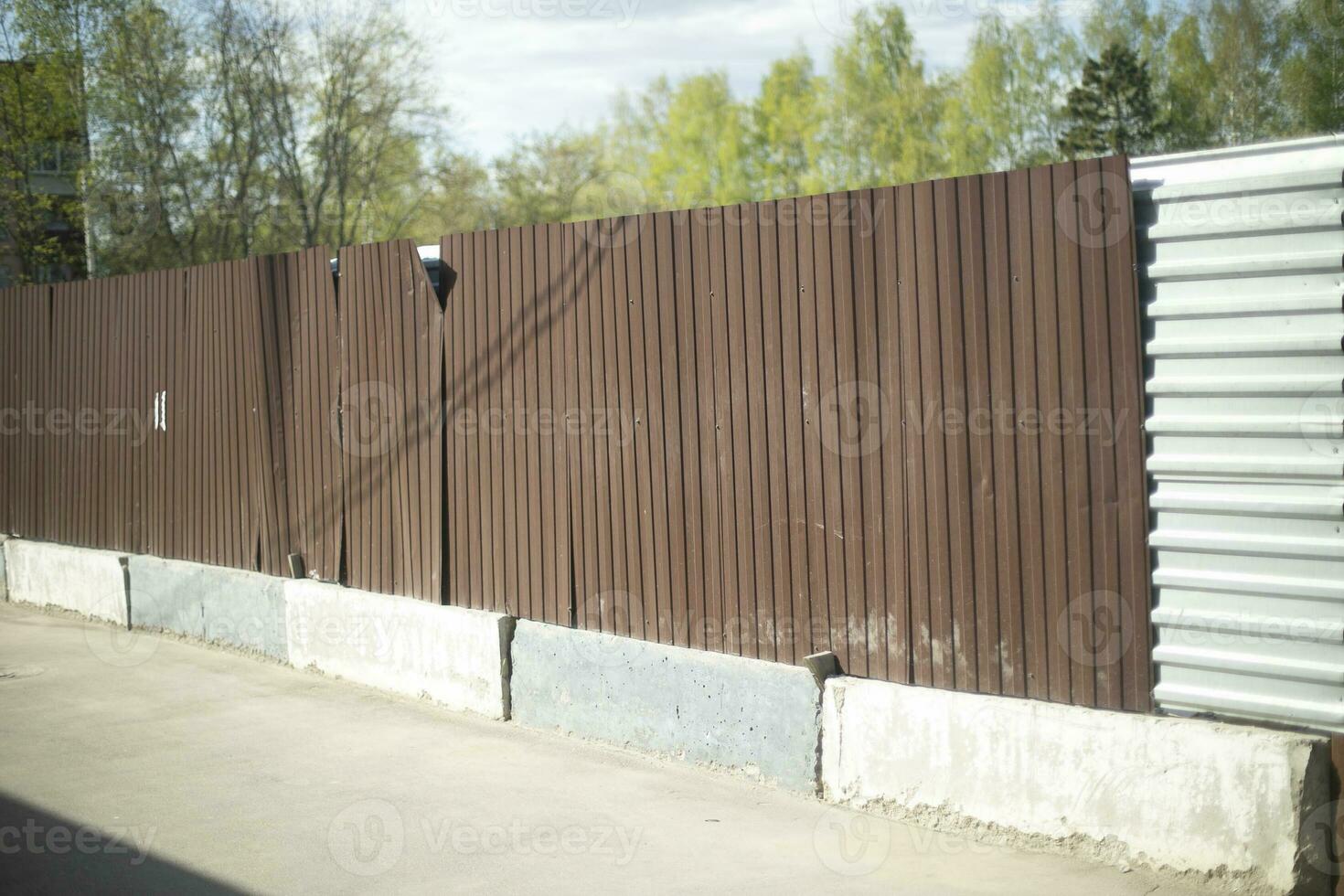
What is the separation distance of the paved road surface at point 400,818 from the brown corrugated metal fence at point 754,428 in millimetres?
723

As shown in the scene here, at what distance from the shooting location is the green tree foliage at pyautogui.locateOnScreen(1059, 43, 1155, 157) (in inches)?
1694

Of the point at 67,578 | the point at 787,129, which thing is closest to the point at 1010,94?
the point at 787,129

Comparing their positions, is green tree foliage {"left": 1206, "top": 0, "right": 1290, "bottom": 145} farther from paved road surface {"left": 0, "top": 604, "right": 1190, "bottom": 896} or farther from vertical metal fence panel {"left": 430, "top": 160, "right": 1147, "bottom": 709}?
paved road surface {"left": 0, "top": 604, "right": 1190, "bottom": 896}

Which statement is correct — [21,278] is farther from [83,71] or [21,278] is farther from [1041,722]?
[1041,722]

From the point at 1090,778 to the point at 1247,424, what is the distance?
4.74ft

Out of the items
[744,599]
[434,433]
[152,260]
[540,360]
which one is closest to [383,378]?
[434,433]

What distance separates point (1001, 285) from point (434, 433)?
157 inches

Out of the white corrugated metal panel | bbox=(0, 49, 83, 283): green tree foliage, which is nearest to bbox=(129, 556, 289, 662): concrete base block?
the white corrugated metal panel

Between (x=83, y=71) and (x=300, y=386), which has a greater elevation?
(x=83, y=71)

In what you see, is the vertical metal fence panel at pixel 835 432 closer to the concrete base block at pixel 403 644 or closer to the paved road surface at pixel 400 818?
the concrete base block at pixel 403 644

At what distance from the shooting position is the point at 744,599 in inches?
235

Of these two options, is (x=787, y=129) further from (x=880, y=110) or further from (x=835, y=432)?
(x=835, y=432)

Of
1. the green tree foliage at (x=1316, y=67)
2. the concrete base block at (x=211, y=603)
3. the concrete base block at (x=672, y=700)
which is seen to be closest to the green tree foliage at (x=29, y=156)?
the concrete base block at (x=211, y=603)

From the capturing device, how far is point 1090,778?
4.61m
